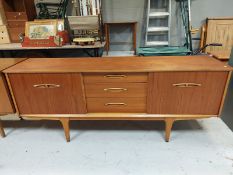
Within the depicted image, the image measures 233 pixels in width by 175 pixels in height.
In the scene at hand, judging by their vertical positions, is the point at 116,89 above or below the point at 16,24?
below

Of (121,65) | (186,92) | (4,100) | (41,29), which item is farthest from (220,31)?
(4,100)

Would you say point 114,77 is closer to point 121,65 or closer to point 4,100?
point 121,65

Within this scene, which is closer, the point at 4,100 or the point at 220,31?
the point at 4,100

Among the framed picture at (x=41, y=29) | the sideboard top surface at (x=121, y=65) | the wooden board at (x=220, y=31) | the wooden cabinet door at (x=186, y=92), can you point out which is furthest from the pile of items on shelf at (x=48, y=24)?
the wooden board at (x=220, y=31)

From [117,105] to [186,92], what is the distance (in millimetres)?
506

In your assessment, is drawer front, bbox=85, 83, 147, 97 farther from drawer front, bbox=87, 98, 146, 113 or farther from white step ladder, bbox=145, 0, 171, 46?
white step ladder, bbox=145, 0, 171, 46

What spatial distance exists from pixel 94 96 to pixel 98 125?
0.48 metres

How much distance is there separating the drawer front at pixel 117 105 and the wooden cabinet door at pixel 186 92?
0.07 meters

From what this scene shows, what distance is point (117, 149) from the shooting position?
1415 millimetres

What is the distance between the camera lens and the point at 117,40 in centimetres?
314

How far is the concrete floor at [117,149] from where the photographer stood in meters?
Answer: 1.24

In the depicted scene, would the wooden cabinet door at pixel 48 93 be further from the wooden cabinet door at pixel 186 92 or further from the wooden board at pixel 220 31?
the wooden board at pixel 220 31

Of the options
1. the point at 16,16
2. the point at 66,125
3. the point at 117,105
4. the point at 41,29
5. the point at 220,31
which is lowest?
the point at 66,125

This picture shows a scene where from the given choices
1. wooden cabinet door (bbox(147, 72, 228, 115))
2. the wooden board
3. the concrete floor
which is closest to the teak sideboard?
wooden cabinet door (bbox(147, 72, 228, 115))
